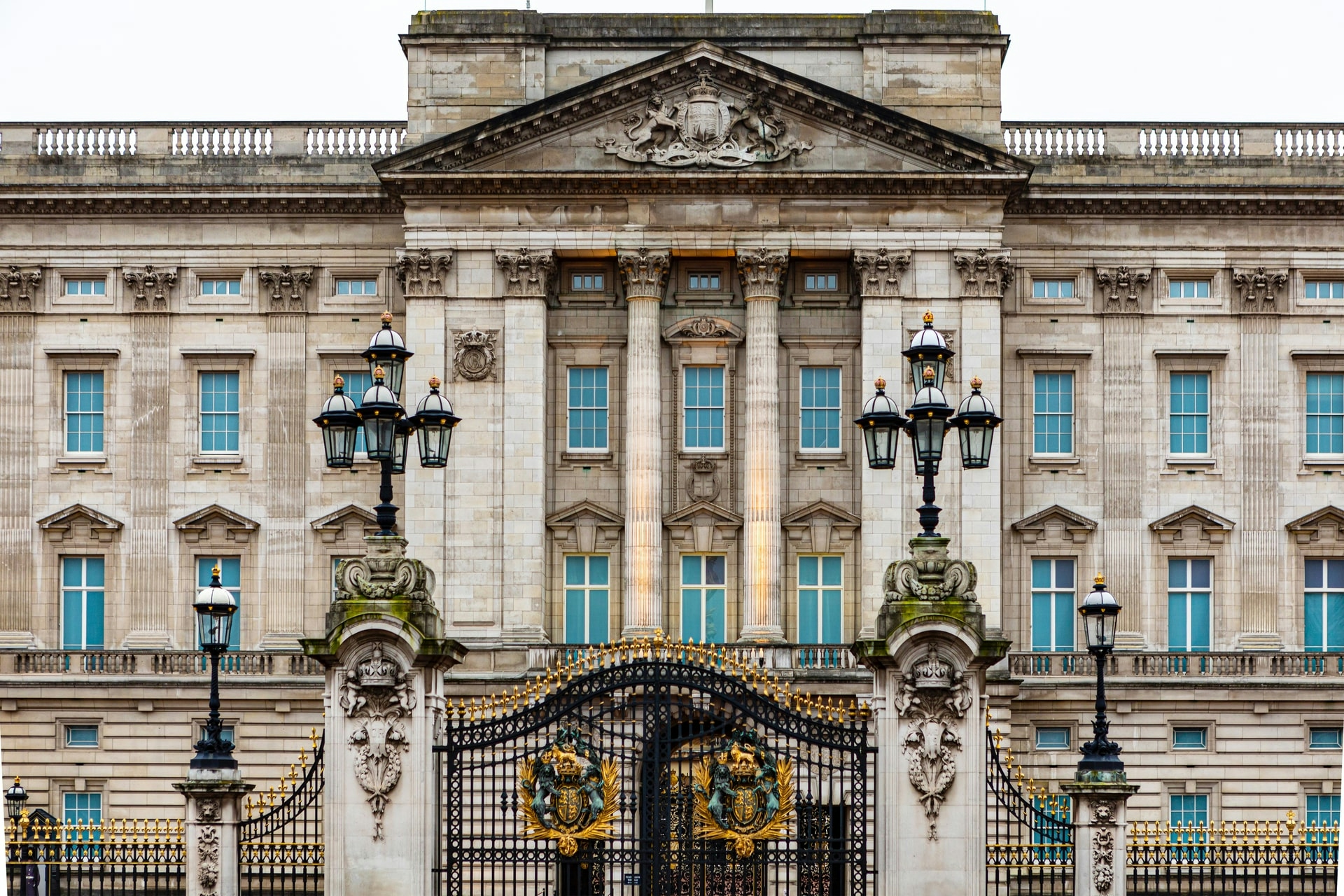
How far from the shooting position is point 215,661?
3328cm

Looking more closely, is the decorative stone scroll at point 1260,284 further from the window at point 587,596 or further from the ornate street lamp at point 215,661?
the ornate street lamp at point 215,661

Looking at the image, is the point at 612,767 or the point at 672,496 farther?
the point at 672,496

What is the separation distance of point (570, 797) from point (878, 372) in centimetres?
2440

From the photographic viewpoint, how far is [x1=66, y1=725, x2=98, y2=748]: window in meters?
54.1

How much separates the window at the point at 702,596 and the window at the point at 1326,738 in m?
13.8

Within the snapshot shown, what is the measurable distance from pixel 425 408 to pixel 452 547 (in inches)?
825

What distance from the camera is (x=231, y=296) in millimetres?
56250

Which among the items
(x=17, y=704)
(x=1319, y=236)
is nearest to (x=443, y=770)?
(x=17, y=704)

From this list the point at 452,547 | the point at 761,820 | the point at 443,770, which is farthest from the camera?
the point at 452,547

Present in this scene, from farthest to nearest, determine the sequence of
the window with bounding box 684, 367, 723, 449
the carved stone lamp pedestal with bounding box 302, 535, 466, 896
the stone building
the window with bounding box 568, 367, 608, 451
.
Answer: the window with bounding box 568, 367, 608, 451 < the window with bounding box 684, 367, 723, 449 < the stone building < the carved stone lamp pedestal with bounding box 302, 535, 466, 896

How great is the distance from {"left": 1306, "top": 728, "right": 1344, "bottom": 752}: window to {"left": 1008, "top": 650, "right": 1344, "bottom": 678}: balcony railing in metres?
1.27

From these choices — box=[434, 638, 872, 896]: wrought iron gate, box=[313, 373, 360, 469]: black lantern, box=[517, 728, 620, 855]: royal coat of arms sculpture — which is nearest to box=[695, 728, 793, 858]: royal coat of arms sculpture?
box=[434, 638, 872, 896]: wrought iron gate

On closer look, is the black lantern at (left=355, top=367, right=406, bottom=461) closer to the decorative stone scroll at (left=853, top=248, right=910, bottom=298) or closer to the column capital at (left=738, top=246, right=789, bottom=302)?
the column capital at (left=738, top=246, right=789, bottom=302)

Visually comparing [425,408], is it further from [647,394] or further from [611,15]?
[611,15]
